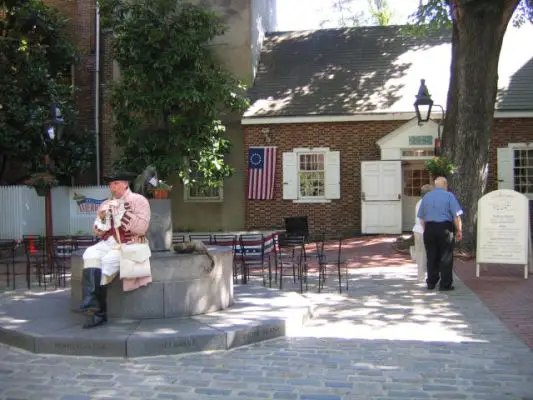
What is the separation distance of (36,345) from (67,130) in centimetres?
1317

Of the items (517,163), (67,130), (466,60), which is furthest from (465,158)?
(67,130)

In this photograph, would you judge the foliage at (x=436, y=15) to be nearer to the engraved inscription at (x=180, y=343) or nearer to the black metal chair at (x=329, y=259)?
the black metal chair at (x=329, y=259)

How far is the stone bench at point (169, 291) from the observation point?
6445 millimetres

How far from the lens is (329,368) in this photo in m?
5.18

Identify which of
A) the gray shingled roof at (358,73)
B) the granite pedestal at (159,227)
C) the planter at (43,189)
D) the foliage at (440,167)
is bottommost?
the granite pedestal at (159,227)

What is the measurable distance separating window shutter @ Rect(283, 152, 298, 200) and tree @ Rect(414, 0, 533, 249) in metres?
5.45

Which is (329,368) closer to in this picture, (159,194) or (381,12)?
(159,194)

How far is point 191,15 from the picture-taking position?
15828mm

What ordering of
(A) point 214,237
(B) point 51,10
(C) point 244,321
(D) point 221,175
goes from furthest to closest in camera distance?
(B) point 51,10, (D) point 221,175, (A) point 214,237, (C) point 244,321

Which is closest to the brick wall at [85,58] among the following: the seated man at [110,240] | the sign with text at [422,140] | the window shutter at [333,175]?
the window shutter at [333,175]

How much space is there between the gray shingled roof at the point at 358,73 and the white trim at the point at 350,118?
0.42ft

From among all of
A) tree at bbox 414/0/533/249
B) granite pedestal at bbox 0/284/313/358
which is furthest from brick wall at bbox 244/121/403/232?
granite pedestal at bbox 0/284/313/358

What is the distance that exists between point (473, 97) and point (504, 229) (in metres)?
4.16

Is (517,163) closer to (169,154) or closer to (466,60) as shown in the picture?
(466,60)
